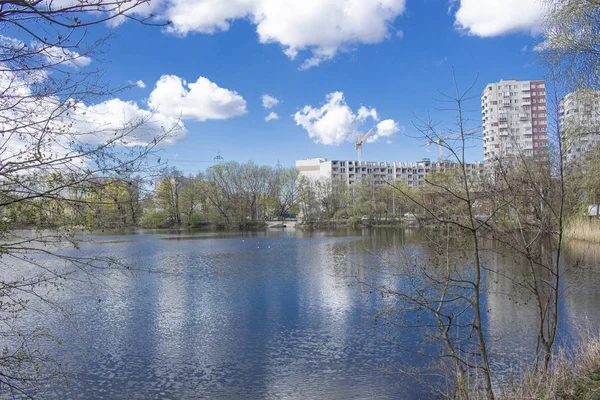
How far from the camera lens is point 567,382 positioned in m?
5.98

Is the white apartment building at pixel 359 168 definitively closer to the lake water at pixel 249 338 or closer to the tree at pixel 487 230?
the lake water at pixel 249 338

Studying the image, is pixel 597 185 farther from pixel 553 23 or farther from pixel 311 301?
pixel 311 301

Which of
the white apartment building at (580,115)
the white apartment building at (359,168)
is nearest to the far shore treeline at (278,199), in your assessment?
the white apartment building at (580,115)

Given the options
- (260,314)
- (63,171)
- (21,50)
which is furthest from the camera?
(260,314)

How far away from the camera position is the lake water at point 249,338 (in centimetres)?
815

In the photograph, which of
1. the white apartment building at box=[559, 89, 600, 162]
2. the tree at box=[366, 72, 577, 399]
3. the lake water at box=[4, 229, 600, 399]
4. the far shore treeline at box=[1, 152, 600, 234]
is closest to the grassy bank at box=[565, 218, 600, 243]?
the far shore treeline at box=[1, 152, 600, 234]

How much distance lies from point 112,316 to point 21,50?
11.0 meters

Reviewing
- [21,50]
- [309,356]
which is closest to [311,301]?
[309,356]

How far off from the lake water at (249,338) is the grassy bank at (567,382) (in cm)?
113

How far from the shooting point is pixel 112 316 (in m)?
13.1

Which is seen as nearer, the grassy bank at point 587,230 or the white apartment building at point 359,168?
the grassy bank at point 587,230

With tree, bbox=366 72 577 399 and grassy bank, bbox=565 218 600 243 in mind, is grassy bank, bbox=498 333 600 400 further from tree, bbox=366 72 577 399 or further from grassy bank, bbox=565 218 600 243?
grassy bank, bbox=565 218 600 243

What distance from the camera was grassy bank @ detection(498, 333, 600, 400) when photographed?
5109 millimetres

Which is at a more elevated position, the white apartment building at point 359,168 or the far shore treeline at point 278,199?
the white apartment building at point 359,168
